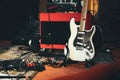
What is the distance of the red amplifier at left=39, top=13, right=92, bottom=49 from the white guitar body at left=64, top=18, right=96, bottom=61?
14.3 inches

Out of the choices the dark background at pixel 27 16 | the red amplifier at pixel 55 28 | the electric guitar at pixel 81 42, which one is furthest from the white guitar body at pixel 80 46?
the dark background at pixel 27 16

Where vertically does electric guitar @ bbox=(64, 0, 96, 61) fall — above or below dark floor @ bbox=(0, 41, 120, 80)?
above

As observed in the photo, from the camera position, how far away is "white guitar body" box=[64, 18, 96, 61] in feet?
20.0

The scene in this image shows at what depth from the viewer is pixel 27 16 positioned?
29.7 feet

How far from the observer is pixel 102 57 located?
6.70m

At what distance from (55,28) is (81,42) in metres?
0.82

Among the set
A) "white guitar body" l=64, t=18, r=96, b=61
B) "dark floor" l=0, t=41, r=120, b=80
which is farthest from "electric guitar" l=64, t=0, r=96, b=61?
"dark floor" l=0, t=41, r=120, b=80

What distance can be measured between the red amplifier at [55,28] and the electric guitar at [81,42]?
352 mm

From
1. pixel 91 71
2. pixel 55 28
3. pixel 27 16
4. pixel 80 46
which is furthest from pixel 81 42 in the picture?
pixel 27 16

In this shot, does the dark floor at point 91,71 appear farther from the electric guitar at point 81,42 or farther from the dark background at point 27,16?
the dark background at point 27,16

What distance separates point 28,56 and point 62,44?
789 mm

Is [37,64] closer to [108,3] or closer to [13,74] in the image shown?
[13,74]

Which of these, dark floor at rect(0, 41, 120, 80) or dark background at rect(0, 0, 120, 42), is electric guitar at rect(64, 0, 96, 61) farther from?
dark background at rect(0, 0, 120, 42)

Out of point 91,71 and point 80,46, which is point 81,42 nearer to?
point 80,46
